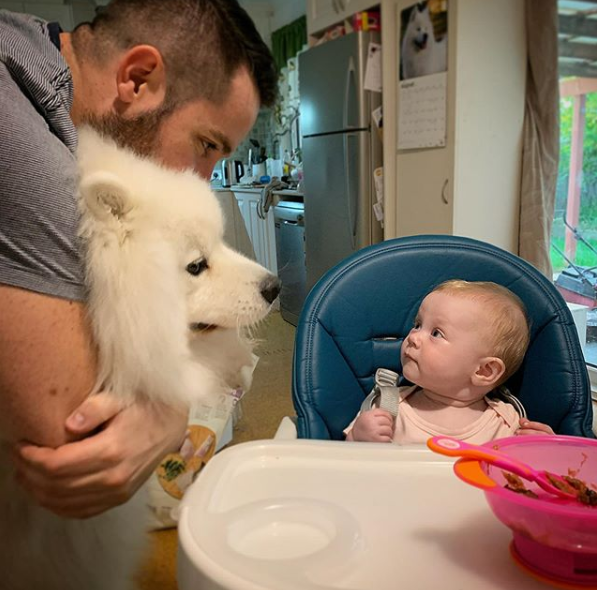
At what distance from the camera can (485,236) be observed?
2523mm

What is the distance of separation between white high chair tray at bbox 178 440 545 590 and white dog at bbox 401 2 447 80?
83.2 inches

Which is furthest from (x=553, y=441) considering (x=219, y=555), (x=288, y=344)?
(x=288, y=344)

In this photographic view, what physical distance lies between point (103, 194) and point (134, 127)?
15.1 inches

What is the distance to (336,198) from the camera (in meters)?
3.28

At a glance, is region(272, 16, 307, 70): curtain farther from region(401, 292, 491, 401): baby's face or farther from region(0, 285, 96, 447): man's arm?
region(0, 285, 96, 447): man's arm

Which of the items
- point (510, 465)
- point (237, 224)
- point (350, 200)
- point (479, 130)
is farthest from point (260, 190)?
point (510, 465)

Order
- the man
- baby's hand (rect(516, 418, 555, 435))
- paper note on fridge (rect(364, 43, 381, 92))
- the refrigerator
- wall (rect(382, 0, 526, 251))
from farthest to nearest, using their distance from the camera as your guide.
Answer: the refrigerator
paper note on fridge (rect(364, 43, 381, 92))
wall (rect(382, 0, 526, 251))
baby's hand (rect(516, 418, 555, 435))
the man

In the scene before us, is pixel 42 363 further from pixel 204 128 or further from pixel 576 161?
pixel 576 161

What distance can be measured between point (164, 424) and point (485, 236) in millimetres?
2105

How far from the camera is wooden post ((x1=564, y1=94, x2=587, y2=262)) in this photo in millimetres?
2600

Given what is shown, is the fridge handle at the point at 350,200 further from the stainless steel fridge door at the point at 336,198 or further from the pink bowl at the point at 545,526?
the pink bowl at the point at 545,526

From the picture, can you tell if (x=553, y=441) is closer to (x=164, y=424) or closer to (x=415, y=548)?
(x=415, y=548)

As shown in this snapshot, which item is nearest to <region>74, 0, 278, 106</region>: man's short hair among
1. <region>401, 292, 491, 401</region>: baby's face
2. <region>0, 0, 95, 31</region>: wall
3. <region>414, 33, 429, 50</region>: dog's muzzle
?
<region>401, 292, 491, 401</region>: baby's face

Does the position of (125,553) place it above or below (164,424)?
below
